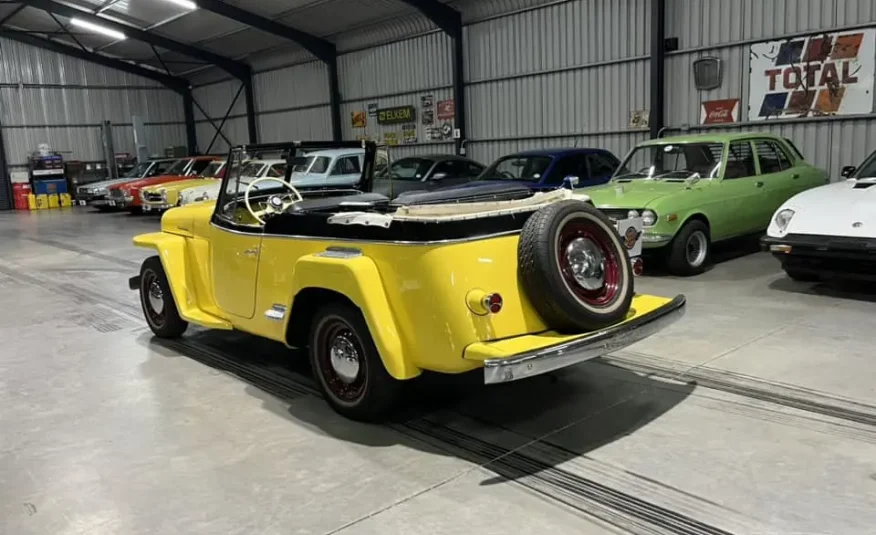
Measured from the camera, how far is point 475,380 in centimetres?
441

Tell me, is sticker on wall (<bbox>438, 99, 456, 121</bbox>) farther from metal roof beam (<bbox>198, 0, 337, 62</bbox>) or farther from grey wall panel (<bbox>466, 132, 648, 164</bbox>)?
metal roof beam (<bbox>198, 0, 337, 62</bbox>)

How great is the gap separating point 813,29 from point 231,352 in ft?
31.5

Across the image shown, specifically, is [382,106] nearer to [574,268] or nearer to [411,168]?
[411,168]

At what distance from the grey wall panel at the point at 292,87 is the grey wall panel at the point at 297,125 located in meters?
0.24

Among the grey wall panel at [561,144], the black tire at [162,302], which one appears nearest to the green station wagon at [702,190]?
the grey wall panel at [561,144]

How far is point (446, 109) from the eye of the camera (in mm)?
16609

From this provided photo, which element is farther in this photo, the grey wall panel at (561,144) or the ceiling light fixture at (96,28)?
the ceiling light fixture at (96,28)

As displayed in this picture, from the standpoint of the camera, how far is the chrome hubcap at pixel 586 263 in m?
3.75

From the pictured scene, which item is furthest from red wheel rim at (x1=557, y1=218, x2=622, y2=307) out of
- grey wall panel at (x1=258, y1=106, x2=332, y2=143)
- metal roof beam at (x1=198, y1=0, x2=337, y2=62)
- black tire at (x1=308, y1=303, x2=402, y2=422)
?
grey wall panel at (x1=258, y1=106, x2=332, y2=143)

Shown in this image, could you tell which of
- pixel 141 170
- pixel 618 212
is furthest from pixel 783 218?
pixel 141 170

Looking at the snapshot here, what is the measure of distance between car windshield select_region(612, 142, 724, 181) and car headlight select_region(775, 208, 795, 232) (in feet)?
4.84

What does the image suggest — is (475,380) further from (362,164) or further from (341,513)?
(362,164)

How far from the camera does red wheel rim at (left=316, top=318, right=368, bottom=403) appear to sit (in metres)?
3.97

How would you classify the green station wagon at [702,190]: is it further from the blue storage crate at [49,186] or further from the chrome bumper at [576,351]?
the blue storage crate at [49,186]
